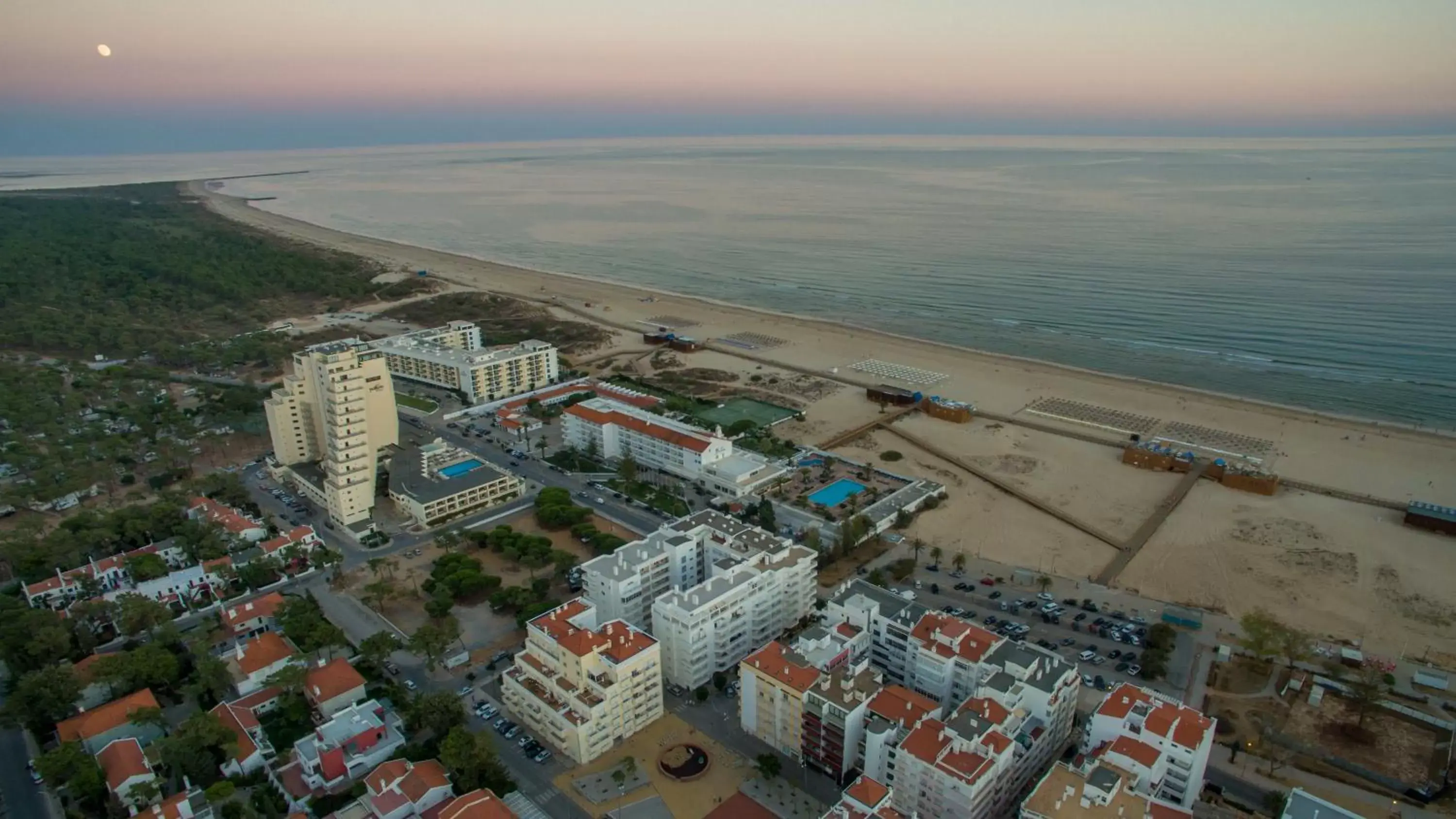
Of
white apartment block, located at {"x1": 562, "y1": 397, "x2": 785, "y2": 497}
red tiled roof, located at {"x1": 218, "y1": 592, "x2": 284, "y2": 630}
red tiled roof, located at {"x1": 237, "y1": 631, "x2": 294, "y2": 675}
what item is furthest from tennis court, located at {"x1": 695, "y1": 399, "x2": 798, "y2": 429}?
red tiled roof, located at {"x1": 237, "y1": 631, "x2": 294, "y2": 675}

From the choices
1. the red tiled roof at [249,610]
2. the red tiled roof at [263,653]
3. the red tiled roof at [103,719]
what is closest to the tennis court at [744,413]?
the red tiled roof at [249,610]

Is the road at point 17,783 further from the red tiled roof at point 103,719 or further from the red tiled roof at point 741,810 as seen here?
the red tiled roof at point 741,810

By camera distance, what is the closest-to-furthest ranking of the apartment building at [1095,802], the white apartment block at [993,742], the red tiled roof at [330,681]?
the apartment building at [1095,802], the white apartment block at [993,742], the red tiled roof at [330,681]

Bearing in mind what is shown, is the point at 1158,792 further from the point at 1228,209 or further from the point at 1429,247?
the point at 1228,209

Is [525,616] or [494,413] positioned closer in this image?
[525,616]

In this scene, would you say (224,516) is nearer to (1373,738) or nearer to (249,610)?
(249,610)

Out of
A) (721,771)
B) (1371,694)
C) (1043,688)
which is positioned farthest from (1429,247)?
(721,771)
